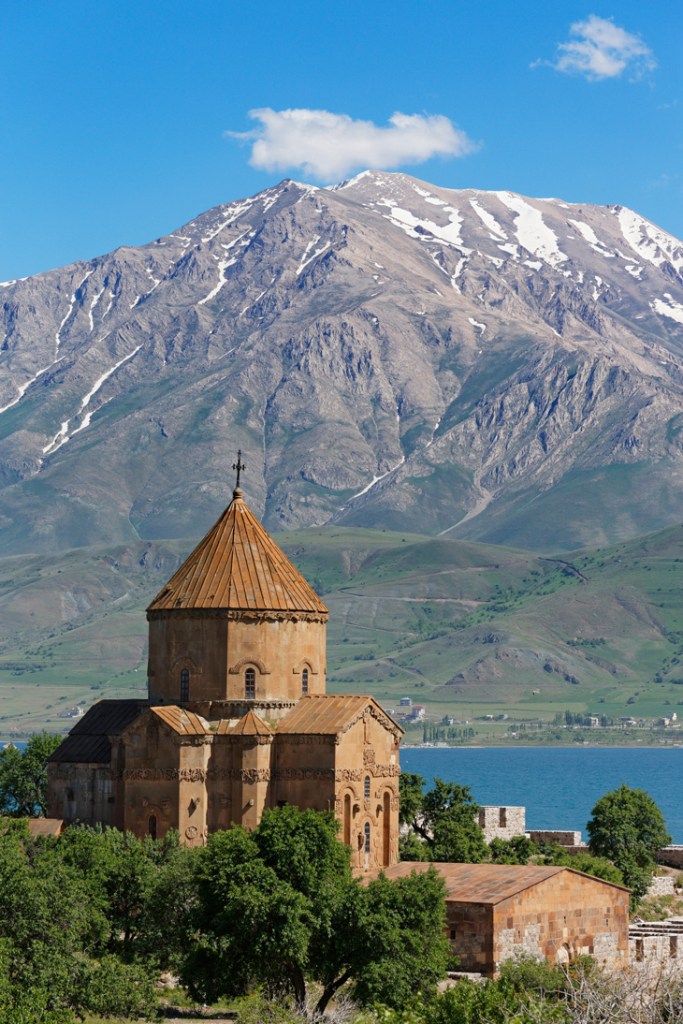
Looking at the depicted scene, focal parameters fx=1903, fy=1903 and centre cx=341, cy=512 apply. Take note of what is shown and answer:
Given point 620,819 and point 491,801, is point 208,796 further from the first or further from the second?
point 491,801

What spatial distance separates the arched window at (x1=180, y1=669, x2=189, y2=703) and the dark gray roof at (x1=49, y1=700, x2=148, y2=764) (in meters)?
2.19

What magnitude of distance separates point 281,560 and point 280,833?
20.1 metres

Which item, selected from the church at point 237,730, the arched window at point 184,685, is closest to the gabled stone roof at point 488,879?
the church at point 237,730

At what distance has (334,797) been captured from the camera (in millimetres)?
69438

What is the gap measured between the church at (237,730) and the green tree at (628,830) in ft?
59.4

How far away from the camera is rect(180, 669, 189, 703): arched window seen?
72.6m

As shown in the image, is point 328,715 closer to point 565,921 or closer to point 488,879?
point 488,879

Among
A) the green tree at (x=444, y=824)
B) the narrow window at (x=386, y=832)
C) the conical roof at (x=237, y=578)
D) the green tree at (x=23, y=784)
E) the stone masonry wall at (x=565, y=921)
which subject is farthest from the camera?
the green tree at (x=23, y=784)

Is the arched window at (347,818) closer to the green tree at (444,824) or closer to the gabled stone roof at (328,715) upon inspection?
the gabled stone roof at (328,715)

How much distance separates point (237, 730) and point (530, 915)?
14098mm

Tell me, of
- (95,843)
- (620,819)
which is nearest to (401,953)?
(95,843)

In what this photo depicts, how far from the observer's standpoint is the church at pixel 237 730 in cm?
7000

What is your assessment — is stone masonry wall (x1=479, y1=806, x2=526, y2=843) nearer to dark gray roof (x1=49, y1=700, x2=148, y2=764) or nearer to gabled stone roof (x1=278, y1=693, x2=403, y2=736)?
gabled stone roof (x1=278, y1=693, x2=403, y2=736)

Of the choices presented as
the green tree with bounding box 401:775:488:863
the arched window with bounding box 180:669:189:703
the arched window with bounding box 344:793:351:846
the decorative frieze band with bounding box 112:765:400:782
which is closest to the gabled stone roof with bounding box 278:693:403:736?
the decorative frieze band with bounding box 112:765:400:782
